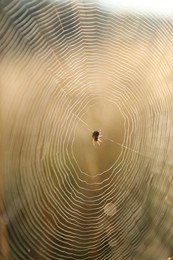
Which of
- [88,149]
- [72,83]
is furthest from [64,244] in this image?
[72,83]

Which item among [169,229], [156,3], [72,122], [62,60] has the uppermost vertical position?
[156,3]

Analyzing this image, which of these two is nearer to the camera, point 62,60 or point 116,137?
point 62,60

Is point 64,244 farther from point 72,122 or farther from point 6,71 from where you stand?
point 6,71

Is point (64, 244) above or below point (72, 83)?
below

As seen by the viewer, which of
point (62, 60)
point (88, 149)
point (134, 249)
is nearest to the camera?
point (62, 60)

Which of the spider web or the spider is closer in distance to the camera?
the spider web

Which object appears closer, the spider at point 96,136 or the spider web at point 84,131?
the spider web at point 84,131

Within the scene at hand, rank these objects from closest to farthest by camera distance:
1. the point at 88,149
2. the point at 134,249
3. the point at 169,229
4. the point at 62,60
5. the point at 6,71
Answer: the point at 6,71
the point at 62,60
the point at 88,149
the point at 134,249
the point at 169,229
